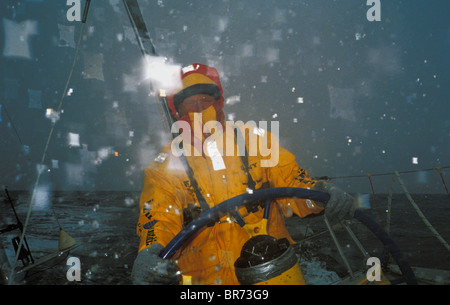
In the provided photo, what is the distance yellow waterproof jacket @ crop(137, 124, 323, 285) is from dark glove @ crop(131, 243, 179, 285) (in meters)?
0.23

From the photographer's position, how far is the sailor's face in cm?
265

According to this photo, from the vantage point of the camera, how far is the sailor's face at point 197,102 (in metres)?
2.65

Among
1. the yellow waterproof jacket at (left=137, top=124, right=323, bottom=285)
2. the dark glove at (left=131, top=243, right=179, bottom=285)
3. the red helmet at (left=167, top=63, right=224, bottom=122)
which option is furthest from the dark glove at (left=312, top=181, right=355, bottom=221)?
the red helmet at (left=167, top=63, right=224, bottom=122)

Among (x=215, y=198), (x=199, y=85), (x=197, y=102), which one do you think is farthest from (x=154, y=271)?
(x=199, y=85)

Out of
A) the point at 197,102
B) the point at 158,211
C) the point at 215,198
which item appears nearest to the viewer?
the point at 158,211

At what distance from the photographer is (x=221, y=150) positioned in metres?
2.32

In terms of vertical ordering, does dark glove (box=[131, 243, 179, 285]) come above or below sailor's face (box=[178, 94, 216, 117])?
below

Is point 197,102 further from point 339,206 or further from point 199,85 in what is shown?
point 339,206

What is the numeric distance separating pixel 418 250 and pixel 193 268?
15.8 m

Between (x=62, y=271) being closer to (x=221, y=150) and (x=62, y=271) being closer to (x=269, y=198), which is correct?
(x=221, y=150)

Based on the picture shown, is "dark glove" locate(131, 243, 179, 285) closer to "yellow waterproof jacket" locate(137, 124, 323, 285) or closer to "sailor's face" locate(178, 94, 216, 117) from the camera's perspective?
"yellow waterproof jacket" locate(137, 124, 323, 285)

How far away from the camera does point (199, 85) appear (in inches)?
106

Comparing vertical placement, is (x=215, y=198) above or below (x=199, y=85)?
below

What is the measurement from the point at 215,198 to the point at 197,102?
1.14m
